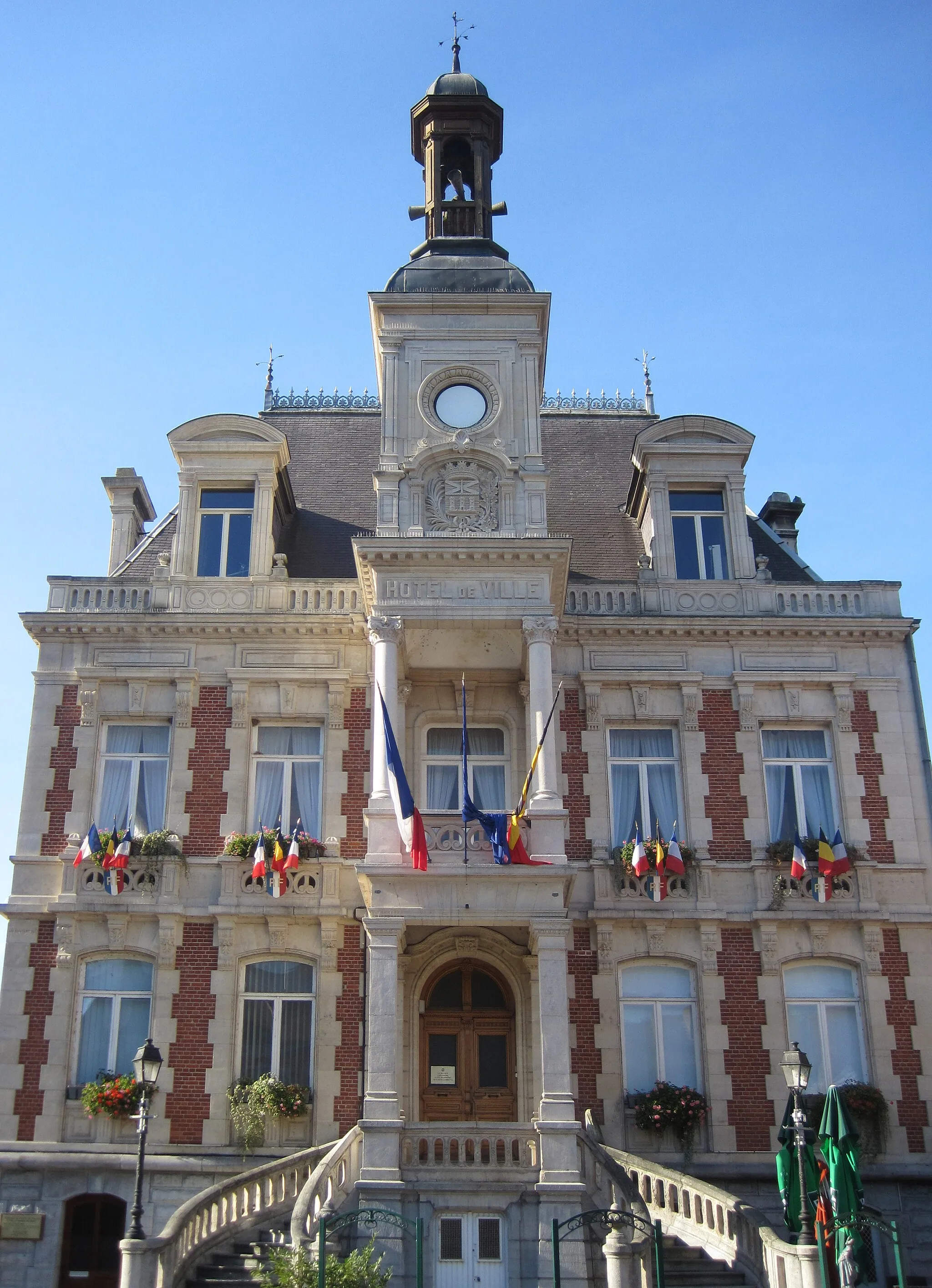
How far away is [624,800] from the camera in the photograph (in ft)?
72.1

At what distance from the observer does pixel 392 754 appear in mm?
19453

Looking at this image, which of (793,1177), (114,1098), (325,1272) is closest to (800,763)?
(793,1177)

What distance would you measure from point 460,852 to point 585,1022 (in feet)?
11.2

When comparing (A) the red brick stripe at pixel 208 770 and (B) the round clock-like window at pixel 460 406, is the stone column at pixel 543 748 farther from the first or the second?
(A) the red brick stripe at pixel 208 770

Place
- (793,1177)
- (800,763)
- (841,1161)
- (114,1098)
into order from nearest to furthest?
(841,1161) < (793,1177) < (114,1098) < (800,763)

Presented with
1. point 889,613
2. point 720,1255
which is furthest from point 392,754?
point 889,613

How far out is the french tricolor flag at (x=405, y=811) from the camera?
18859 mm

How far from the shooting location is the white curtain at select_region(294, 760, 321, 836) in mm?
21641

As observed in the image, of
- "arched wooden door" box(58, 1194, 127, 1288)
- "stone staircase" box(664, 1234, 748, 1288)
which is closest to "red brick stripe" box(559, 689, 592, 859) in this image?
"stone staircase" box(664, 1234, 748, 1288)

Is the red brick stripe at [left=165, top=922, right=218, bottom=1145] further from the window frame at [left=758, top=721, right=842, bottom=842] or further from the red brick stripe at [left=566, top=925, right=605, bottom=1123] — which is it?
the window frame at [left=758, top=721, right=842, bottom=842]

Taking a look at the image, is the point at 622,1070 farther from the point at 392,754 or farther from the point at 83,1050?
the point at 83,1050

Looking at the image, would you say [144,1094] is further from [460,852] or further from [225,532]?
[225,532]

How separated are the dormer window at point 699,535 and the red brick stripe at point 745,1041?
6.23 m

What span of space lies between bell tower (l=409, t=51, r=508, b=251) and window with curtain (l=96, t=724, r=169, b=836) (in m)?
10.5
